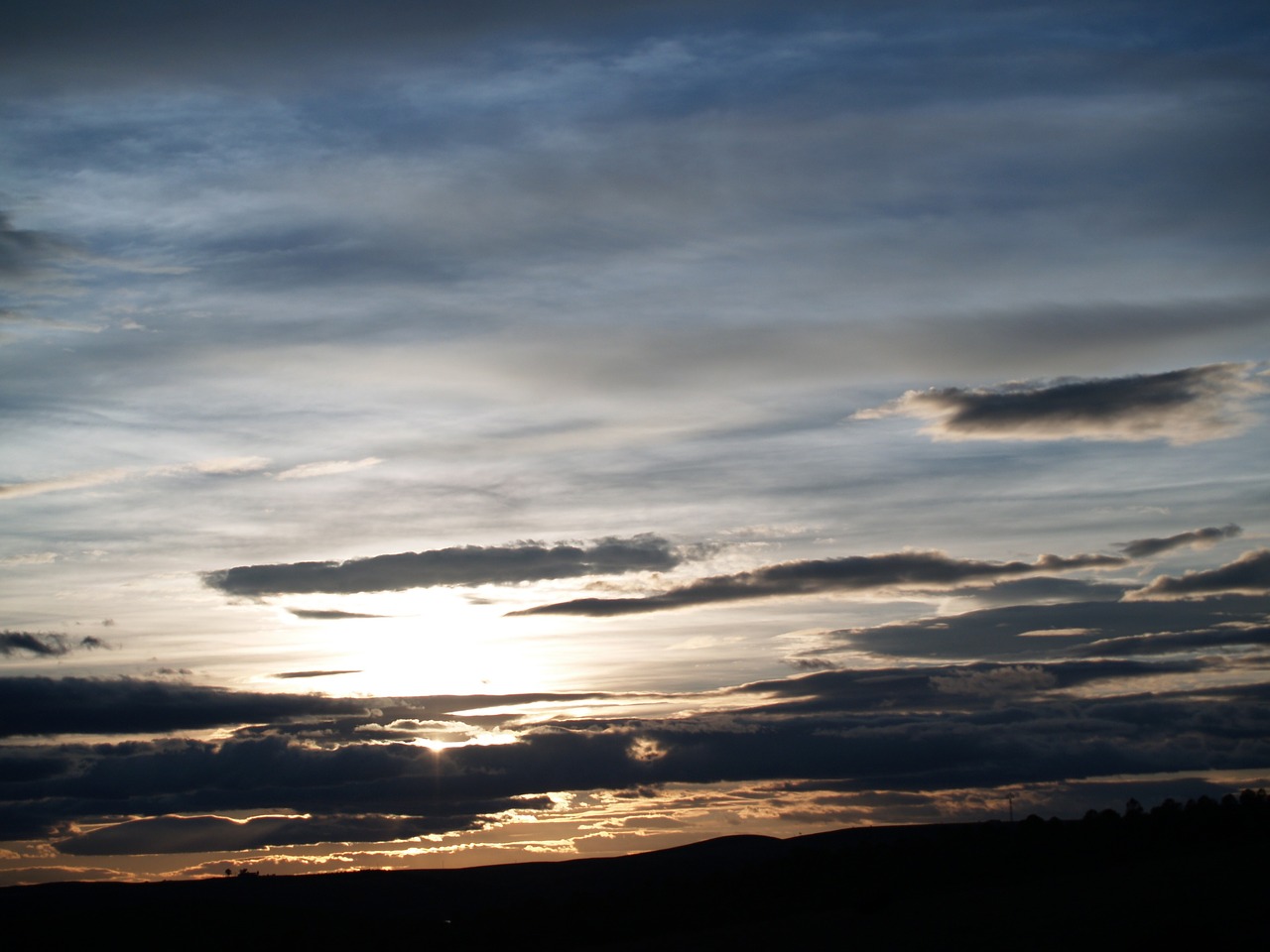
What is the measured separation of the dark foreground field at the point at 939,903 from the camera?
59.0 m

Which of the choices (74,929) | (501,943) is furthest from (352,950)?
(74,929)

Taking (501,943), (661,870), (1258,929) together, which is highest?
(1258,929)

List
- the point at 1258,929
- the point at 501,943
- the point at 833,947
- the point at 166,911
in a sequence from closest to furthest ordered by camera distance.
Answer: the point at 1258,929
the point at 833,947
the point at 501,943
the point at 166,911

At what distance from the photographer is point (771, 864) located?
9388cm

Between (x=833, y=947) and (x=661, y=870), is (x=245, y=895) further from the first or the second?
(x=833, y=947)

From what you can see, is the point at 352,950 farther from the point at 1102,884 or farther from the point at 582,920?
the point at 1102,884

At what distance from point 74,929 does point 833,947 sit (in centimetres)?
9202

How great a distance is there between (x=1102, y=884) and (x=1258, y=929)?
733 inches

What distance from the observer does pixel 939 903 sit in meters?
71.4

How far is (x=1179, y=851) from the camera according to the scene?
259 feet

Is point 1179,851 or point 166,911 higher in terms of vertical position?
point 1179,851

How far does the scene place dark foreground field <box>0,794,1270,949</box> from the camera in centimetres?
5902

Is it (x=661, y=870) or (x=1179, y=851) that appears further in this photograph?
(x=661, y=870)

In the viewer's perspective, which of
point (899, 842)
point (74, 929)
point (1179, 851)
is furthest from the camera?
point (74, 929)
